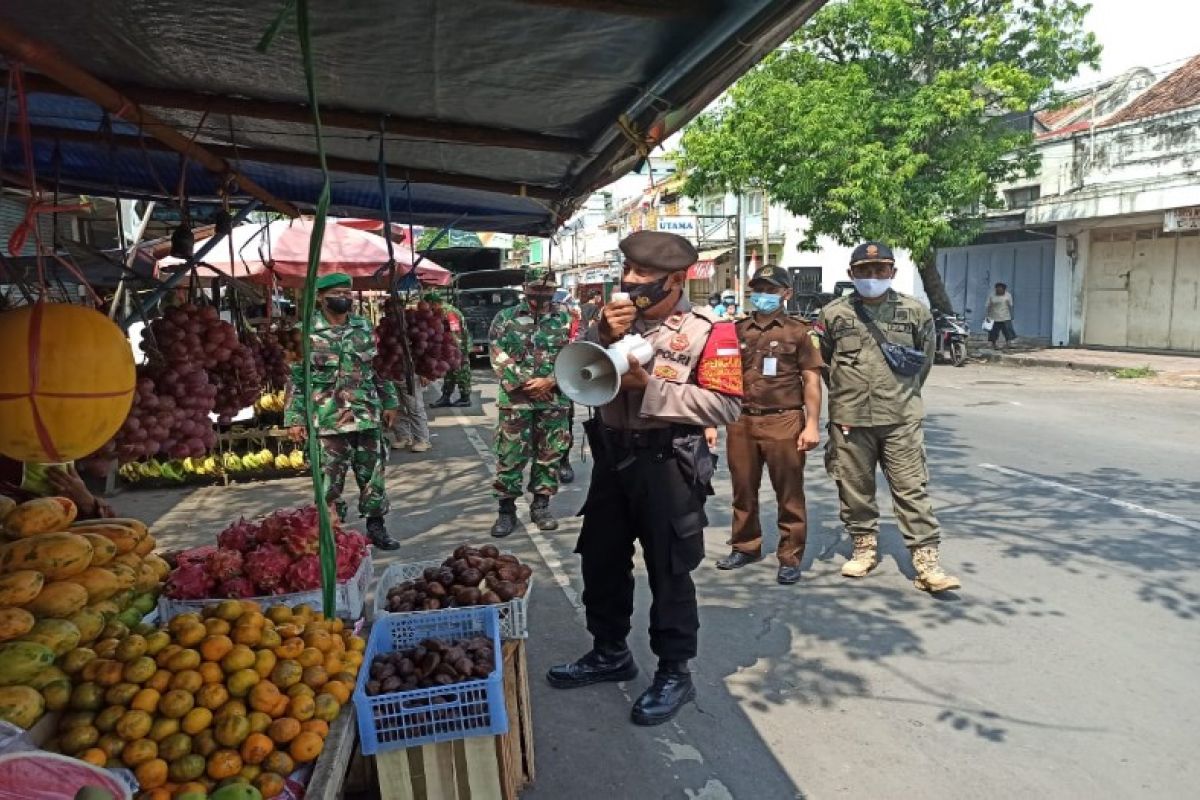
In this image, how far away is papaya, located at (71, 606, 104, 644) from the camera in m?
2.41

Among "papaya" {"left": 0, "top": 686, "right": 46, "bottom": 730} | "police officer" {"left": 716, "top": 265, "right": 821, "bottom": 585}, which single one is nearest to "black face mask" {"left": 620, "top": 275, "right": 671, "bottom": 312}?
"police officer" {"left": 716, "top": 265, "right": 821, "bottom": 585}

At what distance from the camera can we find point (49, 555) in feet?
8.16

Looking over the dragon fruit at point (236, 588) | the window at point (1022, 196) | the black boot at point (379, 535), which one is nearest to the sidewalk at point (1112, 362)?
the window at point (1022, 196)

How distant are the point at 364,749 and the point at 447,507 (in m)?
4.57

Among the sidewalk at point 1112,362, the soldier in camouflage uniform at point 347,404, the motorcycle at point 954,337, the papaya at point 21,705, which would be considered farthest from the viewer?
the motorcycle at point 954,337

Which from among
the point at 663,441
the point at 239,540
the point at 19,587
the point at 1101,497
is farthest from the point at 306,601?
the point at 1101,497

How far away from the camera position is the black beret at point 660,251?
3.19m

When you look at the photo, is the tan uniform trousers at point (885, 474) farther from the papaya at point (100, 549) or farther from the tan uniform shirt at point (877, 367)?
the papaya at point (100, 549)

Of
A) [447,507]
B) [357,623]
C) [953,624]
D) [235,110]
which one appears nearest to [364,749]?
[357,623]

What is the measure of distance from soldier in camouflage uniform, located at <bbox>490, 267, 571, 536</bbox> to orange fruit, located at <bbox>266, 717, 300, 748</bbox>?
3714 mm

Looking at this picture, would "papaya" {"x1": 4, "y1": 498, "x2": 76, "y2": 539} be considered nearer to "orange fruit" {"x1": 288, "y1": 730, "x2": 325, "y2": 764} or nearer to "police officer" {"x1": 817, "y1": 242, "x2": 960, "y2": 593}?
"orange fruit" {"x1": 288, "y1": 730, "x2": 325, "y2": 764}

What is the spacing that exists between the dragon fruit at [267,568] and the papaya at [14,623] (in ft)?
2.74

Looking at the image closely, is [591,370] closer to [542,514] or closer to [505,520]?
[505,520]

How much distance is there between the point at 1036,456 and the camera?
26.8 ft
